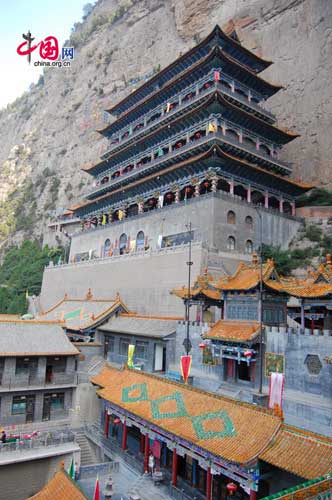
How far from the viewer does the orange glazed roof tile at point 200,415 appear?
12.6 m

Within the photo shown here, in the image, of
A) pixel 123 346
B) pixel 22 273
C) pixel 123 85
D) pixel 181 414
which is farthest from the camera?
pixel 123 85

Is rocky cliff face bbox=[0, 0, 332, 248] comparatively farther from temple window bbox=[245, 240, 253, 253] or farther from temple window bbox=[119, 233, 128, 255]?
temple window bbox=[119, 233, 128, 255]

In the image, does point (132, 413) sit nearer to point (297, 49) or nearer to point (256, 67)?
point (256, 67)

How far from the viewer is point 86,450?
22.4 metres

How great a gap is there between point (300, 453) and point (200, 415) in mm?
4377

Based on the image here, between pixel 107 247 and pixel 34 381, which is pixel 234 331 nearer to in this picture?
pixel 34 381

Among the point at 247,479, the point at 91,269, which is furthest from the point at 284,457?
the point at 91,269

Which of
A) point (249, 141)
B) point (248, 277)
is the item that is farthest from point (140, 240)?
point (248, 277)

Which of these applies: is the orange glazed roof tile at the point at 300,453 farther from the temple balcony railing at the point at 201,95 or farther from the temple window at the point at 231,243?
the temple balcony railing at the point at 201,95

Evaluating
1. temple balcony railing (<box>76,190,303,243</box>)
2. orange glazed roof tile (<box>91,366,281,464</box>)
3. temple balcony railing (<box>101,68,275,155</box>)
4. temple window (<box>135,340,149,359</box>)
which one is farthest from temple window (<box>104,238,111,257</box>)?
orange glazed roof tile (<box>91,366,281,464</box>)

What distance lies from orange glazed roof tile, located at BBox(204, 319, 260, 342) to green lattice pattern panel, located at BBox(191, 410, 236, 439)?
5.34m

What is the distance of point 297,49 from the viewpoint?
185ft

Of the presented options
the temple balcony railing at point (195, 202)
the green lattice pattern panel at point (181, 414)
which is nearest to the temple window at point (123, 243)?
the temple balcony railing at point (195, 202)

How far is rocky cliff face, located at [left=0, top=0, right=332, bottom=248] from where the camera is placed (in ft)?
174
